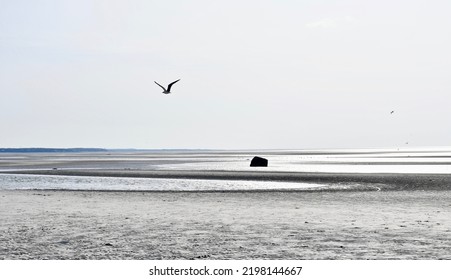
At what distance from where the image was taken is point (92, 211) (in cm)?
2555

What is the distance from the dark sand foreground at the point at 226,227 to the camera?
15.6 metres

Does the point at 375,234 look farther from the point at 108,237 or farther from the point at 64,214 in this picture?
the point at 64,214

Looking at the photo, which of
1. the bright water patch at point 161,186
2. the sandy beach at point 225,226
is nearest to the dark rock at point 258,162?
the bright water patch at point 161,186

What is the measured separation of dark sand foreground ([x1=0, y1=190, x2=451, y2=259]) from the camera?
15562 millimetres

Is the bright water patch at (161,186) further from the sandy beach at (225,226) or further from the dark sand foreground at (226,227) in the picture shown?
the dark sand foreground at (226,227)

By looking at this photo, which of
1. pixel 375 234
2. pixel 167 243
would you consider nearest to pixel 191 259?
pixel 167 243

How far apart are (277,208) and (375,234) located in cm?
856

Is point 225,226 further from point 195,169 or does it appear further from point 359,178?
point 195,169

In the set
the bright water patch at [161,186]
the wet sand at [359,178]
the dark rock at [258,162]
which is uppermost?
the dark rock at [258,162]

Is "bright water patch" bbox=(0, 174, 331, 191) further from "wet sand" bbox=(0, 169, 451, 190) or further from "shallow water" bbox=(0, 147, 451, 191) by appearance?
"wet sand" bbox=(0, 169, 451, 190)

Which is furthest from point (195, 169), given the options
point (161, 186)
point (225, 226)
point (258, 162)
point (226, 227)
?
point (226, 227)

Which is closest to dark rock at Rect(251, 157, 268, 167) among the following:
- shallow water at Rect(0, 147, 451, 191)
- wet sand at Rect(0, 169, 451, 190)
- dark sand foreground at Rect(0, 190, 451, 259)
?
shallow water at Rect(0, 147, 451, 191)

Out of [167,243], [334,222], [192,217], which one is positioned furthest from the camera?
[192,217]

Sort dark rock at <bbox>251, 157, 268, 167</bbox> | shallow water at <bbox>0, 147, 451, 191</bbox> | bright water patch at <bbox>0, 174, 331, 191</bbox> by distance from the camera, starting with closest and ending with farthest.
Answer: bright water patch at <bbox>0, 174, 331, 191</bbox> < shallow water at <bbox>0, 147, 451, 191</bbox> < dark rock at <bbox>251, 157, 268, 167</bbox>
